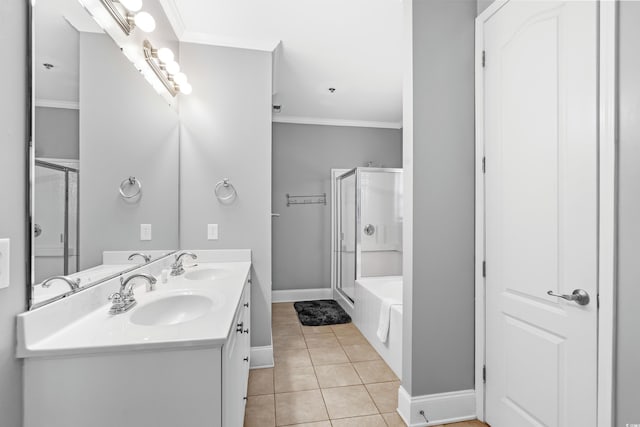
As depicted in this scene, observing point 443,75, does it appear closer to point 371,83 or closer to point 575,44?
point 575,44

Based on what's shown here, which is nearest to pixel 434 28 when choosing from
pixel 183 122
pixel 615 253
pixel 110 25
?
pixel 615 253

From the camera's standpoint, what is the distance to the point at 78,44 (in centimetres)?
118

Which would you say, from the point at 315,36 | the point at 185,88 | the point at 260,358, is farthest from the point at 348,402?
the point at 315,36

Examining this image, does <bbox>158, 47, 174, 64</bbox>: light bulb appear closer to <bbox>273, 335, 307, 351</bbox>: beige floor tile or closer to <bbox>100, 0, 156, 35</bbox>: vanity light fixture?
<bbox>100, 0, 156, 35</bbox>: vanity light fixture

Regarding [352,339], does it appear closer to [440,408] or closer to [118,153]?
[440,408]

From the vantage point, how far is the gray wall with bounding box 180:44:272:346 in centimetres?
238

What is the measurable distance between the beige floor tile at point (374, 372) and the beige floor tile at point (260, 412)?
0.72m

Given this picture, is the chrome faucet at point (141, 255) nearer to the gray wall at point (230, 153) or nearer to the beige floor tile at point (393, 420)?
the gray wall at point (230, 153)

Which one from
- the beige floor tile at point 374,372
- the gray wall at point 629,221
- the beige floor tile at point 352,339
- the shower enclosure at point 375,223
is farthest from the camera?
the shower enclosure at point 375,223

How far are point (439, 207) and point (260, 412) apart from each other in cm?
170

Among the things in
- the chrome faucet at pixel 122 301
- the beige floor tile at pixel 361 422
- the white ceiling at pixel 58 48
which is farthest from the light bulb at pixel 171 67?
the beige floor tile at pixel 361 422

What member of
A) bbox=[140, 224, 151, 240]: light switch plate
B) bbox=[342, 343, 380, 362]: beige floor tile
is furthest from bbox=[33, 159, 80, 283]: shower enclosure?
bbox=[342, 343, 380, 362]: beige floor tile

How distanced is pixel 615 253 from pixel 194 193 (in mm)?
2482

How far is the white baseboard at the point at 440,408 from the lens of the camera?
68.2 inches
